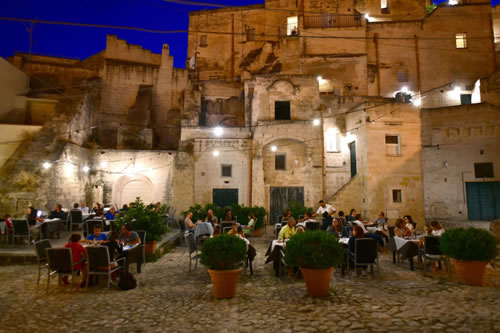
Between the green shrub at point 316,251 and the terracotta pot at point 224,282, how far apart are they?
1213 millimetres

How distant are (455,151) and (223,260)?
1945cm

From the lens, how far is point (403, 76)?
84.6 feet

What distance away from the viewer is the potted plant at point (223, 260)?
583 centimetres

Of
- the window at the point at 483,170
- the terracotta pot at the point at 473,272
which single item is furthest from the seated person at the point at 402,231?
the window at the point at 483,170

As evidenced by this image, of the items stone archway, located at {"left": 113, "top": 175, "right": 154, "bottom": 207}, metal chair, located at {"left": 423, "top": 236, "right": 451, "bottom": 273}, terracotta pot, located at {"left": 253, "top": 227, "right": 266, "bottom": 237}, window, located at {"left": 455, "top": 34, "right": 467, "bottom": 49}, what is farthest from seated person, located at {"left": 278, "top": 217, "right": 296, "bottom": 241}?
window, located at {"left": 455, "top": 34, "right": 467, "bottom": 49}

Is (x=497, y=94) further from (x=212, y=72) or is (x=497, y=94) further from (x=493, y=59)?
(x=212, y=72)

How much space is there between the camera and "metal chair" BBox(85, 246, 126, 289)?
20.9 feet

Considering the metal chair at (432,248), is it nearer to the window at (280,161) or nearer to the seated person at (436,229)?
the seated person at (436,229)

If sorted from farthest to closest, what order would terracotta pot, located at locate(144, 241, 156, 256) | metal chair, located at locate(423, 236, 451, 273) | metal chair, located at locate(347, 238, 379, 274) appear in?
terracotta pot, located at locate(144, 241, 156, 256) → metal chair, located at locate(423, 236, 451, 273) → metal chair, located at locate(347, 238, 379, 274)

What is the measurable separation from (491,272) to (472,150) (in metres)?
14.1

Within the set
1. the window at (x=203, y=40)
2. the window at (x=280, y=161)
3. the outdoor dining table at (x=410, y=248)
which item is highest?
the window at (x=203, y=40)

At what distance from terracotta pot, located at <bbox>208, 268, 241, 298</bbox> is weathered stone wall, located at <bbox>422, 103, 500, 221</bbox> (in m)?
17.9

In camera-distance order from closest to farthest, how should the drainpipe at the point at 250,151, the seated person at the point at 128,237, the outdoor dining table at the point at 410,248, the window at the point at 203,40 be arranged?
the seated person at the point at 128,237 < the outdoor dining table at the point at 410,248 < the drainpipe at the point at 250,151 < the window at the point at 203,40

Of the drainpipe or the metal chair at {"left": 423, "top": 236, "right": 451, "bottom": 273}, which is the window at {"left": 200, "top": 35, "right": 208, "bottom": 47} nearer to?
the drainpipe
